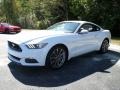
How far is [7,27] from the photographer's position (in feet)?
76.3

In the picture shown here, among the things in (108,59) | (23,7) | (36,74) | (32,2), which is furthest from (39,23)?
(36,74)

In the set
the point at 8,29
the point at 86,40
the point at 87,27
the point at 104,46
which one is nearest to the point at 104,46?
the point at 104,46

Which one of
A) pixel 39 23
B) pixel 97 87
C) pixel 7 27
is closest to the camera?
pixel 97 87

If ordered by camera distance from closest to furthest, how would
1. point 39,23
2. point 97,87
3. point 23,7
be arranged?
point 97,87, point 39,23, point 23,7

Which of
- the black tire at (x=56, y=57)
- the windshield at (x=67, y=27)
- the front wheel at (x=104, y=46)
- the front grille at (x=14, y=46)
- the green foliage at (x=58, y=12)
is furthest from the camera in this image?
the green foliage at (x=58, y=12)

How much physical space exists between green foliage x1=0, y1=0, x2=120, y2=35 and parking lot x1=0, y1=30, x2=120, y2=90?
12.8 metres

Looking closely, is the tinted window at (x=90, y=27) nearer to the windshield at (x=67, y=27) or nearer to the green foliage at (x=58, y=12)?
the windshield at (x=67, y=27)

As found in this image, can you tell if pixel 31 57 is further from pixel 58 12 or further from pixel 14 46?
pixel 58 12

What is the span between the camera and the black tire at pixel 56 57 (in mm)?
7055

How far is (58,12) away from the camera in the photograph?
96.1ft

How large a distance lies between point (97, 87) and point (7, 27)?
60.6ft

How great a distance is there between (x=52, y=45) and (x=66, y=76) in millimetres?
1005

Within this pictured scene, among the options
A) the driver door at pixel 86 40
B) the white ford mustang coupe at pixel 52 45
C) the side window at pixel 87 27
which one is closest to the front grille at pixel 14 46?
the white ford mustang coupe at pixel 52 45

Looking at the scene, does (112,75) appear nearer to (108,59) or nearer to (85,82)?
(85,82)
